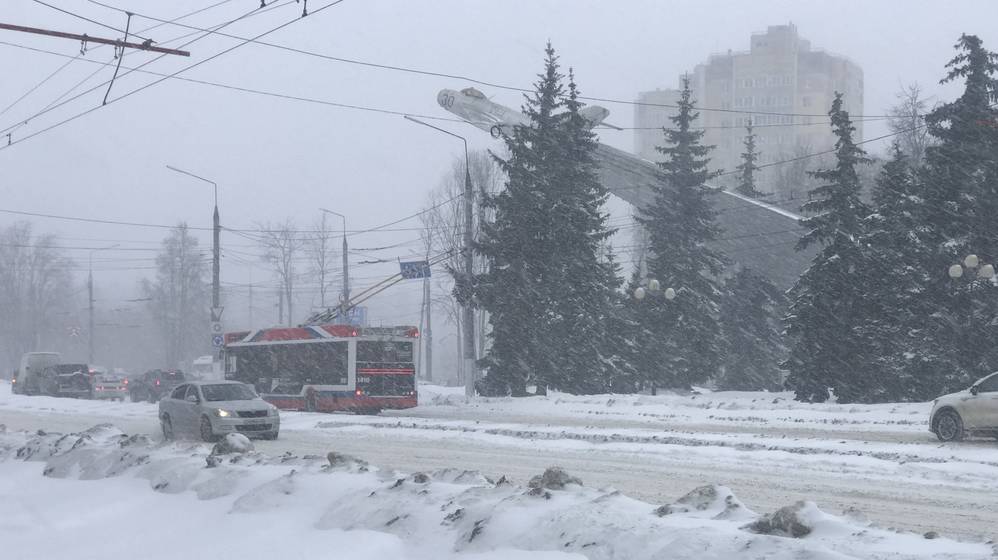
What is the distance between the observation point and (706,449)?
18469 millimetres

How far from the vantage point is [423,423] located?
2689 centimetres

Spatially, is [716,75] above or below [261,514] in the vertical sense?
above

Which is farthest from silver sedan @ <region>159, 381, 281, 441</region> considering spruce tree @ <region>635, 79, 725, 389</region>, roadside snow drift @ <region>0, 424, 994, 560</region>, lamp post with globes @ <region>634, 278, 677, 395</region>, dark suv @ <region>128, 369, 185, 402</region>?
dark suv @ <region>128, 369, 185, 402</region>

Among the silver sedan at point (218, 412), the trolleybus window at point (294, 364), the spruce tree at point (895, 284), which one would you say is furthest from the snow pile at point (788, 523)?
the spruce tree at point (895, 284)

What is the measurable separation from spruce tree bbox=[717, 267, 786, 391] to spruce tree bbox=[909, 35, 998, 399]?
19.5m

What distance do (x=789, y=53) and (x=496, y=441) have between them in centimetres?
14792

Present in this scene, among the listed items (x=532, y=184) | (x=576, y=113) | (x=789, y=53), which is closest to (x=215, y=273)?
(x=532, y=184)

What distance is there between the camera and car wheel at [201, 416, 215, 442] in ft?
73.3

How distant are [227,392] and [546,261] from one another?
752 inches

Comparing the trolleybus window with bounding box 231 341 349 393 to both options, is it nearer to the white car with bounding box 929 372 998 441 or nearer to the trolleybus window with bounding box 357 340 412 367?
the trolleybus window with bounding box 357 340 412 367

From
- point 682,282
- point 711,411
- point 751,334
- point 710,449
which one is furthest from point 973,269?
point 751,334

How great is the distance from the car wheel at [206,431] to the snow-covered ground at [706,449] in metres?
1.56

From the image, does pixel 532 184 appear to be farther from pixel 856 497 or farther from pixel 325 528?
pixel 325 528

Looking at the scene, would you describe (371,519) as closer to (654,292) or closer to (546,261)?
(546,261)
